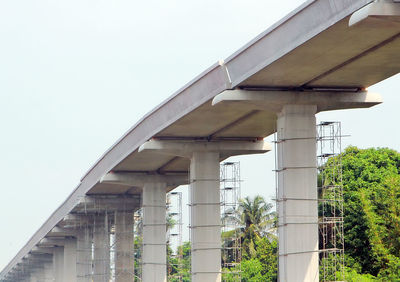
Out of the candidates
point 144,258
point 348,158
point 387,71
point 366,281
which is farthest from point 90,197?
point 387,71

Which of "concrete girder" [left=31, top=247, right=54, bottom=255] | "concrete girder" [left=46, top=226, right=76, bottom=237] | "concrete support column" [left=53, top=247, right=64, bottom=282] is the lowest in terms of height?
"concrete support column" [left=53, top=247, right=64, bottom=282]

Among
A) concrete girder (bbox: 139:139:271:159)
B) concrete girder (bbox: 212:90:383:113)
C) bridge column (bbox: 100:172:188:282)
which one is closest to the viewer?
concrete girder (bbox: 212:90:383:113)

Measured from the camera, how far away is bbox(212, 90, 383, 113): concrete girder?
35875mm

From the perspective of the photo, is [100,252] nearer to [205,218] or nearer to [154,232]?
[154,232]

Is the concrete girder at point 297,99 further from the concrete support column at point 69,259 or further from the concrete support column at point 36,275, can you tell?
the concrete support column at point 36,275

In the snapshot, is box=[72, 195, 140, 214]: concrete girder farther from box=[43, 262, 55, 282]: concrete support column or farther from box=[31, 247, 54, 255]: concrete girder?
box=[43, 262, 55, 282]: concrete support column

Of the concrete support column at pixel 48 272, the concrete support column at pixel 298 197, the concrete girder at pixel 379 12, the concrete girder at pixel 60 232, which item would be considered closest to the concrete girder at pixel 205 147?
the concrete support column at pixel 298 197

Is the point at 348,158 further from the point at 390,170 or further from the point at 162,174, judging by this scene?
the point at 162,174

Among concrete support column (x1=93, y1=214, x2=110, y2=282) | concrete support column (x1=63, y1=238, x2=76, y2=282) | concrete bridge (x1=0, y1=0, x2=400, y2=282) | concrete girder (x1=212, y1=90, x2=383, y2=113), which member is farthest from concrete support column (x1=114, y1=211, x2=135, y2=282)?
concrete girder (x1=212, y1=90, x2=383, y2=113)

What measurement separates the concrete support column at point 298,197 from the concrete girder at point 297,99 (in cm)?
40

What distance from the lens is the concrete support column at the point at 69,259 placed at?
3600 inches

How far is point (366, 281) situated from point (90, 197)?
23478 millimetres

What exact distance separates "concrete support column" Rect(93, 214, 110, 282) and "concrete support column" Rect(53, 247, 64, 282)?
21.0 m

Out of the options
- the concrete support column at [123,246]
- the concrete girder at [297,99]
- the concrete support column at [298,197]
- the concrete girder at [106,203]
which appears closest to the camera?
the concrete girder at [297,99]
